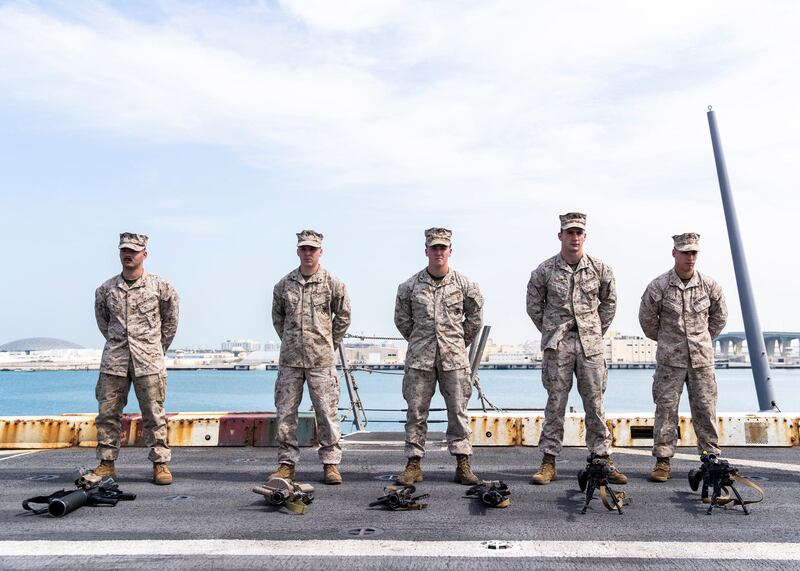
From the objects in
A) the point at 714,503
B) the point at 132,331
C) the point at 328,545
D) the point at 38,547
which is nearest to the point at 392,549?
the point at 328,545

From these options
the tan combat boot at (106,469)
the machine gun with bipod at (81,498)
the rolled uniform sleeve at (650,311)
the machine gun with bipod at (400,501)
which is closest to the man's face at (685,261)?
the rolled uniform sleeve at (650,311)

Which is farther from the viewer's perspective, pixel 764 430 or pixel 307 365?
pixel 764 430

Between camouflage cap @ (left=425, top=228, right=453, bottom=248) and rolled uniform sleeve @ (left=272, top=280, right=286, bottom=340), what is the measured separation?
1.36 m

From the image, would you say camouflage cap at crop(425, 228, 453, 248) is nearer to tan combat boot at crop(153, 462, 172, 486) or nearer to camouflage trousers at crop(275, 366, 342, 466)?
camouflage trousers at crop(275, 366, 342, 466)

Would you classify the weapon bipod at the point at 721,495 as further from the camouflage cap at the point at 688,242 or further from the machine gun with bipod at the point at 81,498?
the machine gun with bipod at the point at 81,498

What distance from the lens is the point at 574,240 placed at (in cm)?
581

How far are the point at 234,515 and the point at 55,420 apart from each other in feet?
15.9

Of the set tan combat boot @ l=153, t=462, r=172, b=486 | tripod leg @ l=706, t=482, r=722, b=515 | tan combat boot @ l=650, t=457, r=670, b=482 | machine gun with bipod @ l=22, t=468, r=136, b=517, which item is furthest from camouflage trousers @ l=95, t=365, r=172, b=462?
tripod leg @ l=706, t=482, r=722, b=515

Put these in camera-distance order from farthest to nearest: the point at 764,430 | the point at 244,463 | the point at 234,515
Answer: the point at 764,430
the point at 244,463
the point at 234,515

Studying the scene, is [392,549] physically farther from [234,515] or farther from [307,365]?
[307,365]

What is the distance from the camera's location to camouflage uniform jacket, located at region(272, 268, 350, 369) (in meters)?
5.88

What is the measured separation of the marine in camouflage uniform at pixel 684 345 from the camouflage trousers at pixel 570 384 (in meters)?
0.60

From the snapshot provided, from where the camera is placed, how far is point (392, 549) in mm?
3711

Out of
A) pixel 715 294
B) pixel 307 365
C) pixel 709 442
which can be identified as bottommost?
pixel 709 442
